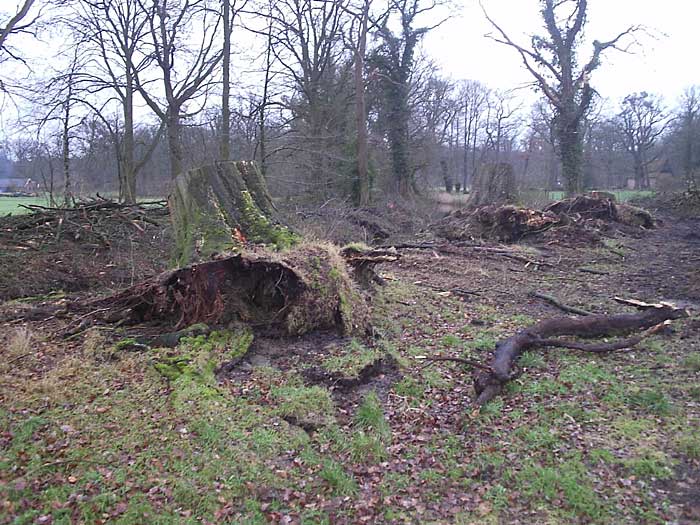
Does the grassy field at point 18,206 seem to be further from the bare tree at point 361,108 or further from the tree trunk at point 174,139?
the bare tree at point 361,108

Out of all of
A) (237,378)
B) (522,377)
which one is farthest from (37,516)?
(522,377)

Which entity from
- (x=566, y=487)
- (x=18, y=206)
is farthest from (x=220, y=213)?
(x=18, y=206)

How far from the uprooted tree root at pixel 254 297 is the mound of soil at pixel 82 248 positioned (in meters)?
3.45

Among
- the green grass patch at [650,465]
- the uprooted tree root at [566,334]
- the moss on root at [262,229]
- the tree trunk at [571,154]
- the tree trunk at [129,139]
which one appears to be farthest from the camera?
the tree trunk at [571,154]

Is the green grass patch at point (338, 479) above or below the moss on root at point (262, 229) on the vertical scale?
below

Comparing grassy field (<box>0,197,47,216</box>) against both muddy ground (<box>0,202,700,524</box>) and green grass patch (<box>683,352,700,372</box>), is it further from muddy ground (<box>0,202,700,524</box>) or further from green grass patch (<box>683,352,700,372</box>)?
green grass patch (<box>683,352,700,372</box>)

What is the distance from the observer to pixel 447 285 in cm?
983

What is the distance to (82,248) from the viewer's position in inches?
440

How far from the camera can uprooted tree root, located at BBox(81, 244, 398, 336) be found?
6.20 metres

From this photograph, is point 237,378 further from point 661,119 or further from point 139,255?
point 661,119

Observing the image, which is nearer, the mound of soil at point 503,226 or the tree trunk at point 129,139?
the mound of soil at point 503,226

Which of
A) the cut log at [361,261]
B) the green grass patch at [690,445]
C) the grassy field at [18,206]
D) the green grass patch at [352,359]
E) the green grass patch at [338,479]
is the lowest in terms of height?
the green grass patch at [338,479]

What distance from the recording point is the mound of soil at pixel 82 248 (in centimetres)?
963

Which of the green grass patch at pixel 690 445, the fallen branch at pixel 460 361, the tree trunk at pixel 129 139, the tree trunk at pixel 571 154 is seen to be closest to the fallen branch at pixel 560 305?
the fallen branch at pixel 460 361
